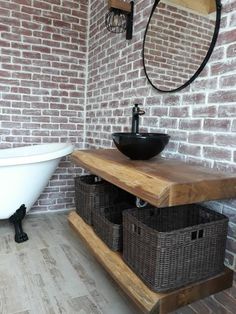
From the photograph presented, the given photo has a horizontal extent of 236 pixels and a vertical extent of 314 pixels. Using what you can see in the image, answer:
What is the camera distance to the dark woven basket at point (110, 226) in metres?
1.50

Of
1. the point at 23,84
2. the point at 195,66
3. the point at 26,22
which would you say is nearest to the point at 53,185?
the point at 23,84

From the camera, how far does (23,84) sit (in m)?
2.79

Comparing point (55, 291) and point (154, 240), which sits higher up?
point (154, 240)

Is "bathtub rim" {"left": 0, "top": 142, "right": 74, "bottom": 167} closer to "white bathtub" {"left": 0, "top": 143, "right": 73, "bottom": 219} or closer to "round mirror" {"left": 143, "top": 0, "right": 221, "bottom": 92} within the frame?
"white bathtub" {"left": 0, "top": 143, "right": 73, "bottom": 219}

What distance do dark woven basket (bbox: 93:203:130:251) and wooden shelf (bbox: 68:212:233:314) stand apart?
53 millimetres

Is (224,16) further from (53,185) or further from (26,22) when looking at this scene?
(53,185)

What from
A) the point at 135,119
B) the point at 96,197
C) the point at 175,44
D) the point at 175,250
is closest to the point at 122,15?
the point at 175,44

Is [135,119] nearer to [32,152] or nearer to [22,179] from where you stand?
[22,179]

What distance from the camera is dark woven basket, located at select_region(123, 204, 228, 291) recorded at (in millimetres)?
1116

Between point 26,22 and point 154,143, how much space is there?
2147 millimetres

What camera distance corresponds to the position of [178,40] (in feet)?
5.39

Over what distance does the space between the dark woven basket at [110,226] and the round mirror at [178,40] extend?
849mm

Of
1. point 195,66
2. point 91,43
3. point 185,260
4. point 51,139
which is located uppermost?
point 91,43

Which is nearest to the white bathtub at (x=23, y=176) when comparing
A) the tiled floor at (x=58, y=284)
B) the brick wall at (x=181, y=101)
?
the tiled floor at (x=58, y=284)
